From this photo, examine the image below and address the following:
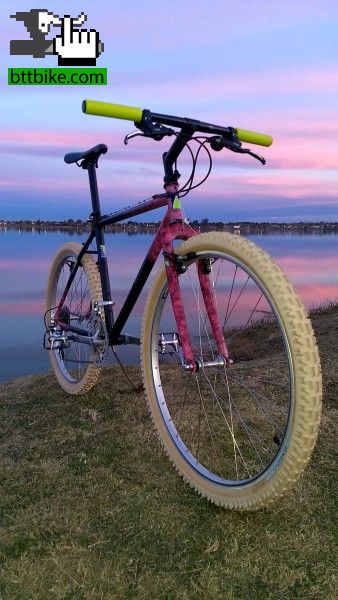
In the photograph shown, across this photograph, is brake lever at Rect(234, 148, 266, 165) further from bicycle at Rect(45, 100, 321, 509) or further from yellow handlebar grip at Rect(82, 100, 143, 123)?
yellow handlebar grip at Rect(82, 100, 143, 123)

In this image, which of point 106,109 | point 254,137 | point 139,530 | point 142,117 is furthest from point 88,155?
point 139,530

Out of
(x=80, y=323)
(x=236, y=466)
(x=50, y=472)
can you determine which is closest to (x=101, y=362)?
(x=80, y=323)

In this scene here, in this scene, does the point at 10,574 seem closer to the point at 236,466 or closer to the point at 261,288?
the point at 236,466

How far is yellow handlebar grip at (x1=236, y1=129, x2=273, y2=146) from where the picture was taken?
13.3 ft

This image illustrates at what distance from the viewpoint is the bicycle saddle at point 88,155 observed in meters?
5.41

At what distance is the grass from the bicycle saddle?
2574mm

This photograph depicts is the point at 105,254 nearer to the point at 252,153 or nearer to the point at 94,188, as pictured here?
the point at 94,188

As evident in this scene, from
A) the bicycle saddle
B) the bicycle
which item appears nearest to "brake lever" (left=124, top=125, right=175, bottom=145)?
the bicycle

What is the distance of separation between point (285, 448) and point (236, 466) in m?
0.97

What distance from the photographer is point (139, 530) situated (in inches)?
127

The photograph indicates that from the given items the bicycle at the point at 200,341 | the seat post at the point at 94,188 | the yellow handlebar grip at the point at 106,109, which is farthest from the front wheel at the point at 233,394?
the seat post at the point at 94,188

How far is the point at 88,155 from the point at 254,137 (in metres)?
1.96

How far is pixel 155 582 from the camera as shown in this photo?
279 centimetres

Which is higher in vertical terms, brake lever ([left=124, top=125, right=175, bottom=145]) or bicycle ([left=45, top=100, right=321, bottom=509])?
brake lever ([left=124, top=125, right=175, bottom=145])
